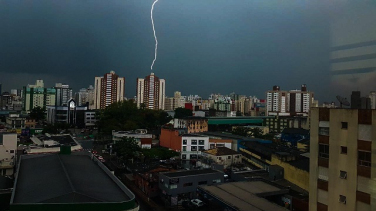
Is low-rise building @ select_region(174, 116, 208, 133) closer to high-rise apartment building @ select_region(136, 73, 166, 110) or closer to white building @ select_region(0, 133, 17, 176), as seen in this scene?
white building @ select_region(0, 133, 17, 176)

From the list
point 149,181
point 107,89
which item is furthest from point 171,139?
point 107,89

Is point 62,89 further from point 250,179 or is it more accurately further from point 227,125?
point 250,179

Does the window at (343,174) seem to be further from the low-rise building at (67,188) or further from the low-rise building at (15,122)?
the low-rise building at (15,122)

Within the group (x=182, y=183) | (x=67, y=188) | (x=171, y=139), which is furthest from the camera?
(x=171, y=139)

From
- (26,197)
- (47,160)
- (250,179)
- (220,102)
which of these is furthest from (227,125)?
(26,197)

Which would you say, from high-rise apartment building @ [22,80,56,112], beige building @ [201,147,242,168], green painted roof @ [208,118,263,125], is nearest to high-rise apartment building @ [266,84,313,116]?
green painted roof @ [208,118,263,125]

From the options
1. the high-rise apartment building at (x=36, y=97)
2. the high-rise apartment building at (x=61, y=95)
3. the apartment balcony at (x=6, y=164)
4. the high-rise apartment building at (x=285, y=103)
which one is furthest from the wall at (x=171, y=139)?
the high-rise apartment building at (x=61, y=95)

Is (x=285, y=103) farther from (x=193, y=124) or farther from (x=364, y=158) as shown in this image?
(x=364, y=158)

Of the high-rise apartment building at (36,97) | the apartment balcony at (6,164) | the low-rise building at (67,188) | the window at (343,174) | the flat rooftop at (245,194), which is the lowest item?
the flat rooftop at (245,194)
